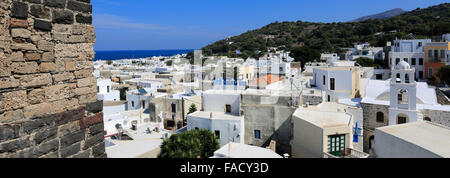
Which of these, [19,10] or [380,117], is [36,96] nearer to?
[19,10]

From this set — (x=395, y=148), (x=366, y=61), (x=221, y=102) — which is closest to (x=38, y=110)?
(x=395, y=148)

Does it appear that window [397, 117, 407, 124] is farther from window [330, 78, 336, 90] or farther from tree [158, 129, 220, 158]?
tree [158, 129, 220, 158]

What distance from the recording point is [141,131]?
13.7 meters

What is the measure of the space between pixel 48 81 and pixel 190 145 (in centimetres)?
849

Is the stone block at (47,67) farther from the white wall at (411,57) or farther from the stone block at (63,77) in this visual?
the white wall at (411,57)

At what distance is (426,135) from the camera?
8.03m

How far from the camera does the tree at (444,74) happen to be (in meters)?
22.3

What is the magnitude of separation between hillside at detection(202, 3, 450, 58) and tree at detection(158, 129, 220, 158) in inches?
1522

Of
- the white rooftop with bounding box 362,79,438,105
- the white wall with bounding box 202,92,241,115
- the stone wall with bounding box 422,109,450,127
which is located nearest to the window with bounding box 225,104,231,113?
the white wall with bounding box 202,92,241,115

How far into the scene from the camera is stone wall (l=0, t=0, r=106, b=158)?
230 cm

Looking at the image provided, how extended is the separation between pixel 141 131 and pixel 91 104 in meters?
11.2

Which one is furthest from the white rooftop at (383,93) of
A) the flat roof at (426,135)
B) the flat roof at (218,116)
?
the flat roof at (218,116)

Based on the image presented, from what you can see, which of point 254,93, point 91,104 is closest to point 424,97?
point 254,93

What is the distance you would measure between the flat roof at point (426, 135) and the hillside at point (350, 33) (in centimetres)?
3660
